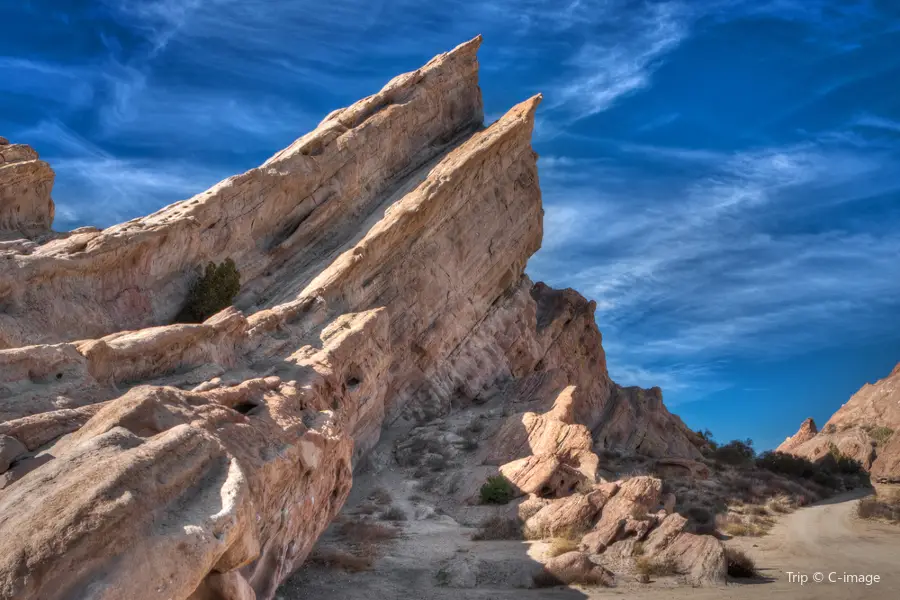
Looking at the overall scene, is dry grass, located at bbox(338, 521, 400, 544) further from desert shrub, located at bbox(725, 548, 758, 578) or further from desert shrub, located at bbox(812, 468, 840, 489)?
desert shrub, located at bbox(812, 468, 840, 489)

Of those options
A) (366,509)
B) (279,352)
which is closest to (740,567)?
(366,509)

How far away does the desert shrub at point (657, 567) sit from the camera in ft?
52.9

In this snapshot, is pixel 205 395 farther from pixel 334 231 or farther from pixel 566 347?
pixel 566 347

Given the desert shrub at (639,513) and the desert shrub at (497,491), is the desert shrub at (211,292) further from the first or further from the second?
the desert shrub at (639,513)

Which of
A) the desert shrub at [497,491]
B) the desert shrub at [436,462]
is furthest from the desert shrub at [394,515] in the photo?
the desert shrub at [436,462]

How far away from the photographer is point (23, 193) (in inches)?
1182

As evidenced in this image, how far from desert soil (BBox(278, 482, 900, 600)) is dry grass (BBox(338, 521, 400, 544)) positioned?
44 centimetres

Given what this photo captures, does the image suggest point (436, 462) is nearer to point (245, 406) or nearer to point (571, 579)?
point (571, 579)

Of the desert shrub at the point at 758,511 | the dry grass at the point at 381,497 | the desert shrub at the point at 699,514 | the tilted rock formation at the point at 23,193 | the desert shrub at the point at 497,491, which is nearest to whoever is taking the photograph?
the desert shrub at the point at 497,491

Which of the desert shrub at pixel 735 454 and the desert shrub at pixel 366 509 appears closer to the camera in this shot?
the desert shrub at pixel 366 509

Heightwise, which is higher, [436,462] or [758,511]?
[436,462]

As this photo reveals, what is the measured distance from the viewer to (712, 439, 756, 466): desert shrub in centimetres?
4797

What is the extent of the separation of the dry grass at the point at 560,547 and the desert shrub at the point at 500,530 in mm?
2060

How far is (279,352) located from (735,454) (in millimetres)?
36919
